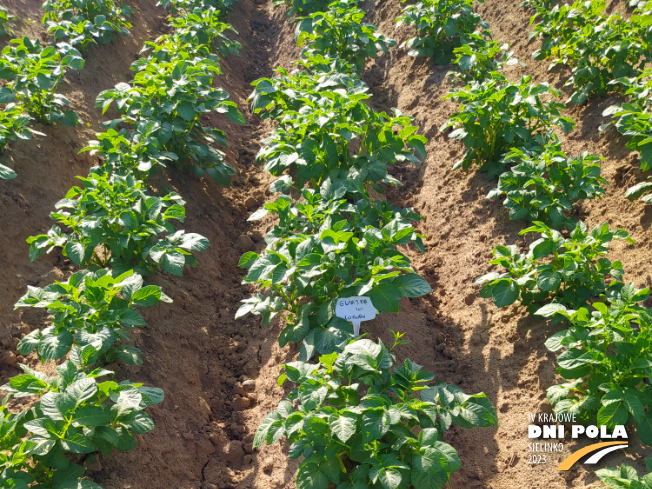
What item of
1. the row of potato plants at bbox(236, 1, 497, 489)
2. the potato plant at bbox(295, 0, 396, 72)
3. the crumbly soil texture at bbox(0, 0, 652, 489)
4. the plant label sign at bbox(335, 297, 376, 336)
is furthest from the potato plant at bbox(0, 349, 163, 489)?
the potato plant at bbox(295, 0, 396, 72)

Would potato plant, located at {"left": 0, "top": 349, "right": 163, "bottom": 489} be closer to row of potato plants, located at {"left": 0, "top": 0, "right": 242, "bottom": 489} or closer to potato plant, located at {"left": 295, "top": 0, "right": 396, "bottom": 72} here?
row of potato plants, located at {"left": 0, "top": 0, "right": 242, "bottom": 489}

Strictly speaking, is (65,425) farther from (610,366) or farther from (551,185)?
(551,185)

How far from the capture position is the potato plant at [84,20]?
4732mm

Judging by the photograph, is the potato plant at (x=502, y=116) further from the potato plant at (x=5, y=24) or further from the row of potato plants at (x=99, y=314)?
the potato plant at (x=5, y=24)

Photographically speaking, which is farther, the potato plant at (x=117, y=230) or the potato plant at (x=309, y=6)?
the potato plant at (x=309, y=6)

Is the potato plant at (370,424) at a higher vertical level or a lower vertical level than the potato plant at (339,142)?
lower

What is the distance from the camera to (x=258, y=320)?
3232 mm

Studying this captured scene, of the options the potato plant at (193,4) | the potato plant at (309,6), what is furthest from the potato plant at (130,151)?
the potato plant at (309,6)

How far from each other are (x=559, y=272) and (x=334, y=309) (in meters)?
1.15

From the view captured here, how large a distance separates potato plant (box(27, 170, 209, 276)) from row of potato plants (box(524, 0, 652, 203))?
8.76 ft

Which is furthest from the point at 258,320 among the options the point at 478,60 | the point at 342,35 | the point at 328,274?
the point at 342,35

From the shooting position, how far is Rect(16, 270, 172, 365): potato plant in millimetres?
2137

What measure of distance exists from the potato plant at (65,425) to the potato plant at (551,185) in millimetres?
2352

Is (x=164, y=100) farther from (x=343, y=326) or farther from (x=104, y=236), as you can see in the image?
(x=343, y=326)
